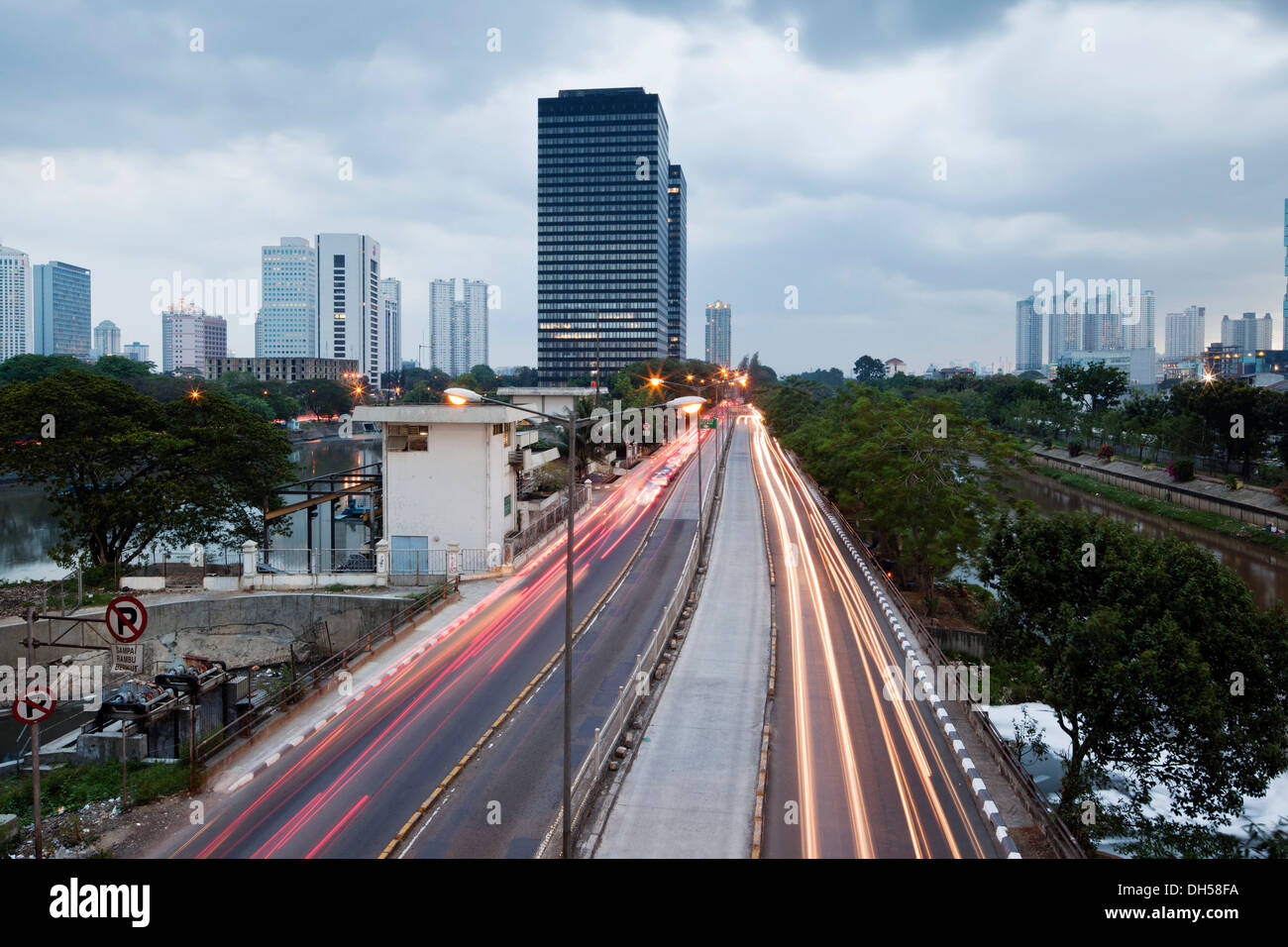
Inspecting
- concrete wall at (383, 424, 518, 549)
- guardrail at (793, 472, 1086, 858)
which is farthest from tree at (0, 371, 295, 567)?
guardrail at (793, 472, 1086, 858)

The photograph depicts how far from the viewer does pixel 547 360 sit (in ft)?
607

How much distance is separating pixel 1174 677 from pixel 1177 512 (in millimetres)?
61549

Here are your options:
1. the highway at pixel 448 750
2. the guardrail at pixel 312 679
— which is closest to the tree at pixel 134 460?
the guardrail at pixel 312 679

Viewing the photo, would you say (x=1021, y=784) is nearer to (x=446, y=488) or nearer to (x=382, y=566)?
(x=382, y=566)

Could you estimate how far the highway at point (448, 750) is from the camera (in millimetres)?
13344

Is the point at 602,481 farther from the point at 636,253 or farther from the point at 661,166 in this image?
the point at 661,166

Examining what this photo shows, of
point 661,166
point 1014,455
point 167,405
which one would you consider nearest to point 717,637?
point 1014,455

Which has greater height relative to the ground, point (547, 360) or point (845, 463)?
point (547, 360)

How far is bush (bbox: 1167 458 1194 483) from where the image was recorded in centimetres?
7131

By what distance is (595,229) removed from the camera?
183000mm

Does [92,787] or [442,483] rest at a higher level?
[442,483]

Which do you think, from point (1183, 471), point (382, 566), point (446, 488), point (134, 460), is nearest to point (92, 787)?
point (382, 566)

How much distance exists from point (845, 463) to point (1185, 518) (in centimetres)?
3809

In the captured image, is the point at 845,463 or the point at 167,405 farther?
the point at 845,463
